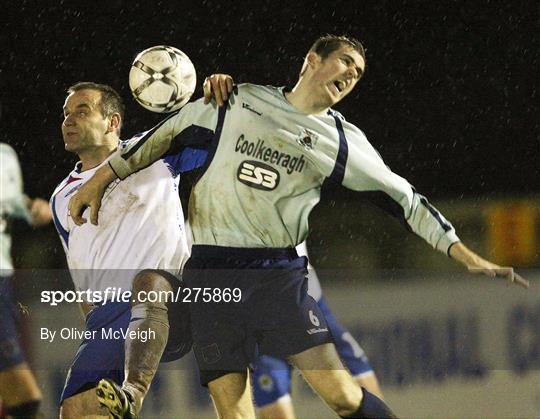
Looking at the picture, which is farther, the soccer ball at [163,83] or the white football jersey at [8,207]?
the white football jersey at [8,207]

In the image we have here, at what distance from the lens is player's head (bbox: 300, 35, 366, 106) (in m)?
3.62

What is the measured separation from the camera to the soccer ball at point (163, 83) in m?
3.72

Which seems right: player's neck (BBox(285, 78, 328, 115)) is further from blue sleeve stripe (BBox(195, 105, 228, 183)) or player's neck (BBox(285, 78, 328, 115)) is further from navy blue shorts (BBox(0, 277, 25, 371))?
navy blue shorts (BBox(0, 277, 25, 371))

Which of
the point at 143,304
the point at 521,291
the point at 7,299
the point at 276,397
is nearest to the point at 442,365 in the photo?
the point at 521,291

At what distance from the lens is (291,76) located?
399 cm

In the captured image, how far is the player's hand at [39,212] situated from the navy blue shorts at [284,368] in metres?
1.01

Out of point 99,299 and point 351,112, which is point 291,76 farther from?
point 99,299

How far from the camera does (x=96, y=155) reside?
3877mm

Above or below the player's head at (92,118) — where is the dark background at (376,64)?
above

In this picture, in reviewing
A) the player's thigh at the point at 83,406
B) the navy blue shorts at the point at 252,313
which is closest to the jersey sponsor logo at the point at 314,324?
the navy blue shorts at the point at 252,313

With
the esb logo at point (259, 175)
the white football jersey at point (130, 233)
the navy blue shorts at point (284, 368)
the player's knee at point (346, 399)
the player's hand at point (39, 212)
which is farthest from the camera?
the player's hand at point (39, 212)

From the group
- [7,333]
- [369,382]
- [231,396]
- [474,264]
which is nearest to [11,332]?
[7,333]

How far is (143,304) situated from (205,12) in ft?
5.12

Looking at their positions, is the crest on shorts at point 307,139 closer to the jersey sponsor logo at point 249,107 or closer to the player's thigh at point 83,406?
the jersey sponsor logo at point 249,107
